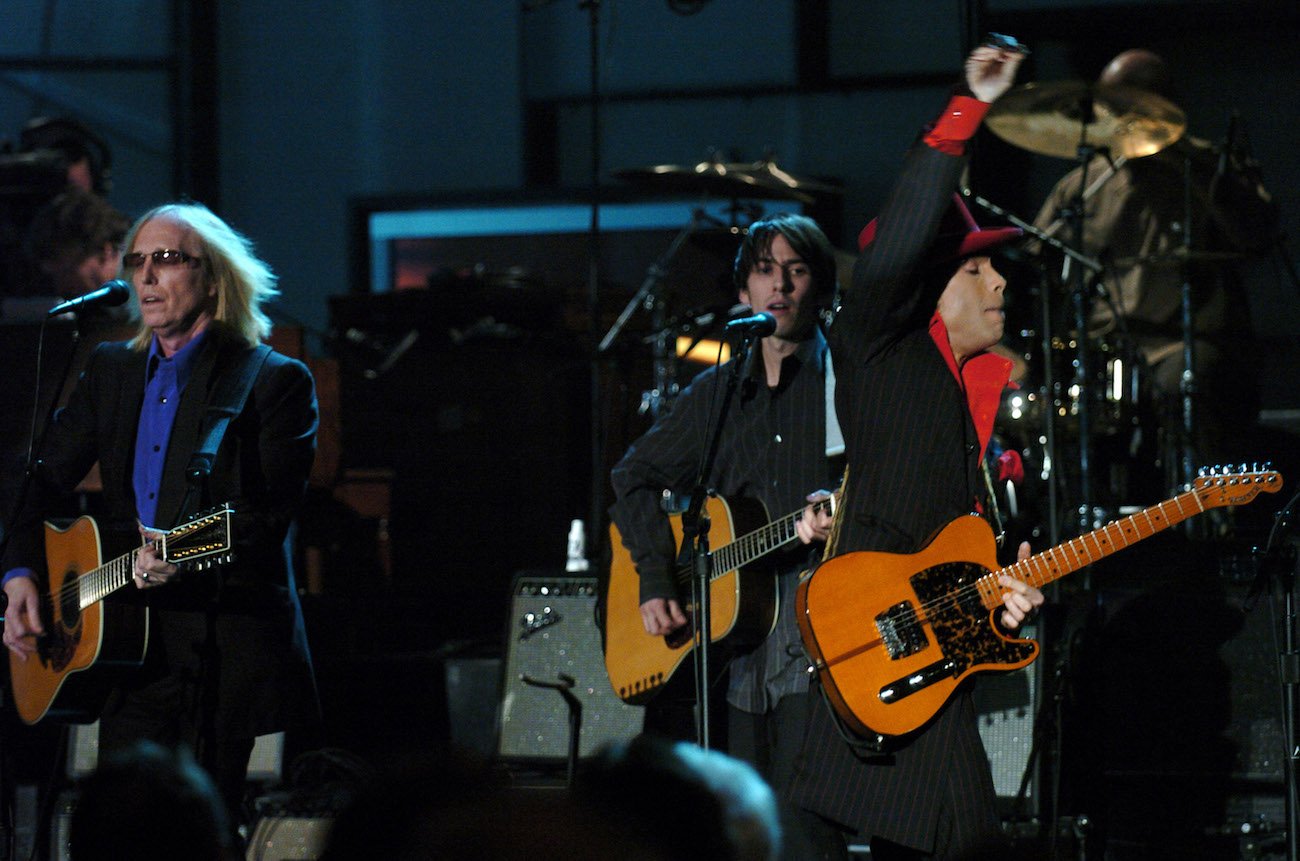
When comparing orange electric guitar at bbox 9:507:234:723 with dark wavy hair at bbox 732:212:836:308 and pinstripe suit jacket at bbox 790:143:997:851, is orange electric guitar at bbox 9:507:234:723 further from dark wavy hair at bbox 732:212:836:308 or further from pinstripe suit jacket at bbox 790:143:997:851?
dark wavy hair at bbox 732:212:836:308

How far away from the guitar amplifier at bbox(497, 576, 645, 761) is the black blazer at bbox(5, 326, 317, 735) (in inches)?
62.7

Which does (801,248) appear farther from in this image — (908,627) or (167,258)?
(167,258)

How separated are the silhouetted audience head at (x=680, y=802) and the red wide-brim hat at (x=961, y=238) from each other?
6.80ft

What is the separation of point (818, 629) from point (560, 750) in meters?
2.55

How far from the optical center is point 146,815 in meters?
1.49

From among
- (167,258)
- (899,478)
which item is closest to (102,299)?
(167,258)

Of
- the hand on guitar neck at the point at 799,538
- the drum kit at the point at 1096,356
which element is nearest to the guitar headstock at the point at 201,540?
the hand on guitar neck at the point at 799,538

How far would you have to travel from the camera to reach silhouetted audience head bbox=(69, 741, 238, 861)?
1.47 meters

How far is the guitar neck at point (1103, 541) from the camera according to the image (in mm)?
3344

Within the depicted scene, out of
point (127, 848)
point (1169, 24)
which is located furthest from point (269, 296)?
point (1169, 24)

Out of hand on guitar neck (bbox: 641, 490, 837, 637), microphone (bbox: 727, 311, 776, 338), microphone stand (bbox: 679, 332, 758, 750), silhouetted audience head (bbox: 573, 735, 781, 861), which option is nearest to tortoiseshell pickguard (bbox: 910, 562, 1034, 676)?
hand on guitar neck (bbox: 641, 490, 837, 637)

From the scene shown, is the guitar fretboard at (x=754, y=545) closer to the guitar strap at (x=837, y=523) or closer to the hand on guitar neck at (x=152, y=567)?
the guitar strap at (x=837, y=523)

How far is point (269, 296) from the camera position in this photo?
4605mm

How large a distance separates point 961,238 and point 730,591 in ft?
4.78
